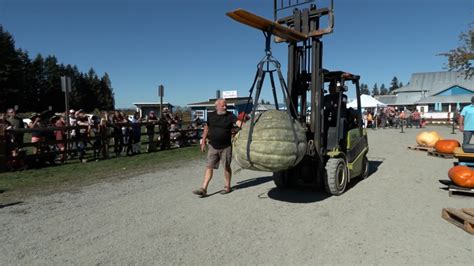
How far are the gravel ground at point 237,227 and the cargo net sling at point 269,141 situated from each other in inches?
34.5

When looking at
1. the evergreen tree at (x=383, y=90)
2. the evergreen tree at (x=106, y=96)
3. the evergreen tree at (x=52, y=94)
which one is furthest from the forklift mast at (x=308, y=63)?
the evergreen tree at (x=383, y=90)

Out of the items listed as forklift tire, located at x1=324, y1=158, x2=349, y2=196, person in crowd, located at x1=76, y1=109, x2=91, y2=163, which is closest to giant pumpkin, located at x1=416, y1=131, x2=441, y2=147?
forklift tire, located at x1=324, y1=158, x2=349, y2=196

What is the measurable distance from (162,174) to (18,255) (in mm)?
5497

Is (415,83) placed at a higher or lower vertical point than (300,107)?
higher

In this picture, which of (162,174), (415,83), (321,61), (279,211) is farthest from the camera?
(415,83)

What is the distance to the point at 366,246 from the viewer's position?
4.44m

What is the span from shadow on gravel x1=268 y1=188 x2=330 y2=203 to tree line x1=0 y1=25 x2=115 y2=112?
4906 centimetres

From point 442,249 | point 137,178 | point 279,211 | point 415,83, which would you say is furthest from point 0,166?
point 415,83

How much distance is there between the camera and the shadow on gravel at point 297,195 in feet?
22.3

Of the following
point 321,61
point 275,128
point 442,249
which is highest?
point 321,61

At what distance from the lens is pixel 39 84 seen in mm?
71500

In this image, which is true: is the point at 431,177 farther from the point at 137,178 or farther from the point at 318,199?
the point at 137,178

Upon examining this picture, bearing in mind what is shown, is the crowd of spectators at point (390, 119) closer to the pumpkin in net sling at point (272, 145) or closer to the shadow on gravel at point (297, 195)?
the shadow on gravel at point (297, 195)

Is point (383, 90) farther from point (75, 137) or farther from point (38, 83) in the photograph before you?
point (75, 137)
